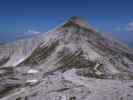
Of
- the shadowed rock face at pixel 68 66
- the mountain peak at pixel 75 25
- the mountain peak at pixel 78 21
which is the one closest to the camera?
the shadowed rock face at pixel 68 66

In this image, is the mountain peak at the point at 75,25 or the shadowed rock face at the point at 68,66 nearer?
the shadowed rock face at the point at 68,66

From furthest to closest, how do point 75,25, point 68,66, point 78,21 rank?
1. point 78,21
2. point 75,25
3. point 68,66

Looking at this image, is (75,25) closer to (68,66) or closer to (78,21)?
(78,21)

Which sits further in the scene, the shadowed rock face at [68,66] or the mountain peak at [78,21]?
the mountain peak at [78,21]

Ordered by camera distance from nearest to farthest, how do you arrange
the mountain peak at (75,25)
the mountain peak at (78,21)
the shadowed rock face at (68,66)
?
the shadowed rock face at (68,66) → the mountain peak at (75,25) → the mountain peak at (78,21)

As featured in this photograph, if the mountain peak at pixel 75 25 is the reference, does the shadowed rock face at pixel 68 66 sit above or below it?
below

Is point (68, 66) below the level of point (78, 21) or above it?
below

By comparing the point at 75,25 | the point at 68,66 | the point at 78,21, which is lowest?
the point at 68,66

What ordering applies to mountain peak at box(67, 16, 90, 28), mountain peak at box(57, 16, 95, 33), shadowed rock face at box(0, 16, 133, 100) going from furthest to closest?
mountain peak at box(67, 16, 90, 28) → mountain peak at box(57, 16, 95, 33) → shadowed rock face at box(0, 16, 133, 100)

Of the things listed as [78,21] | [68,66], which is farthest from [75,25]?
[68,66]
